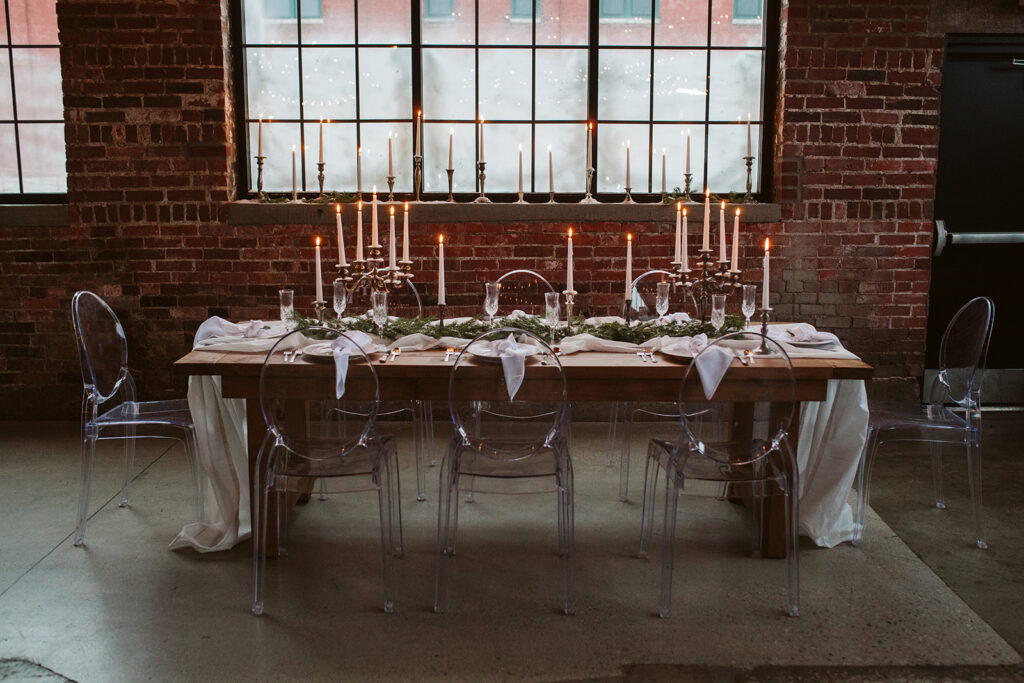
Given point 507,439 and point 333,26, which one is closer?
point 507,439

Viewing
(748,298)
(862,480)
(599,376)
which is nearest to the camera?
(599,376)

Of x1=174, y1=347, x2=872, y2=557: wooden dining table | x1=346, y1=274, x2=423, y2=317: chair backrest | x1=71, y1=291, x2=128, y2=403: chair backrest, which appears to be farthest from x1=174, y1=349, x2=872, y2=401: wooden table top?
x1=346, y1=274, x2=423, y2=317: chair backrest

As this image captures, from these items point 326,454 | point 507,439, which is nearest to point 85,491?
point 326,454

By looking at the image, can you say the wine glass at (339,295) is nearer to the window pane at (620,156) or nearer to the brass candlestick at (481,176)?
the brass candlestick at (481,176)

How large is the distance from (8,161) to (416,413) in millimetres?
3205

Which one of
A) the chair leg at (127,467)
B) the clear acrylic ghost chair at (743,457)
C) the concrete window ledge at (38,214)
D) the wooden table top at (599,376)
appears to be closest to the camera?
the clear acrylic ghost chair at (743,457)

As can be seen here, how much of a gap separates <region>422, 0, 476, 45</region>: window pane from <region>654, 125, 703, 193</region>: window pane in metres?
1.35

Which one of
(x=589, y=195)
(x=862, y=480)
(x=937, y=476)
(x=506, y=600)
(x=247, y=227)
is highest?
(x=589, y=195)

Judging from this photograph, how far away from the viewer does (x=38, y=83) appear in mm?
5637

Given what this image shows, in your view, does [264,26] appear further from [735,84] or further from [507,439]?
[507,439]

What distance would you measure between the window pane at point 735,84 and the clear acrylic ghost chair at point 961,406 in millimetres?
2203

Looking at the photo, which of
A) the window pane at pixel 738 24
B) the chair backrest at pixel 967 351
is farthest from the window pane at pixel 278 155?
the chair backrest at pixel 967 351

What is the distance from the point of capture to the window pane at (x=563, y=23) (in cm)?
567

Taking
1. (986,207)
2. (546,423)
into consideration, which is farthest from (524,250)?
(986,207)
